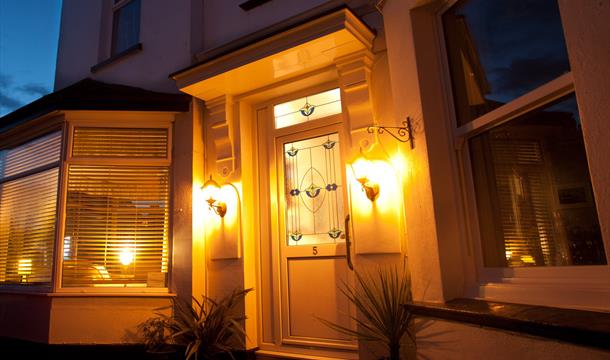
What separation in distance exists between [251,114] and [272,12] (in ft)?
3.55

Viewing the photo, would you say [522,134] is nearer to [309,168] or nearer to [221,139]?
[309,168]

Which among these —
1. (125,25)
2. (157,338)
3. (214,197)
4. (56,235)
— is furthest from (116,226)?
(125,25)

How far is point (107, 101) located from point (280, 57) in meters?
2.20

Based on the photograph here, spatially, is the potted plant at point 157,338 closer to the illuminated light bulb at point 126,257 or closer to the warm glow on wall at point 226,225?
the illuminated light bulb at point 126,257

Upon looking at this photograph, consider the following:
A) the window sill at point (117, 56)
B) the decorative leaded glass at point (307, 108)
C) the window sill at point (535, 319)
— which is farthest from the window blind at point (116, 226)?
the window sill at point (535, 319)

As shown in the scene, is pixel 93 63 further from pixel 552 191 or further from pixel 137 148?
pixel 552 191

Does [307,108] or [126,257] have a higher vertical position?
[307,108]

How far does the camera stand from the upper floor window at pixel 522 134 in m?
2.07

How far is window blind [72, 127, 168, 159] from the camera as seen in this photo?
4.92 meters

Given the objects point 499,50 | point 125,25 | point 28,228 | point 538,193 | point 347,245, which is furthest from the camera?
point 125,25

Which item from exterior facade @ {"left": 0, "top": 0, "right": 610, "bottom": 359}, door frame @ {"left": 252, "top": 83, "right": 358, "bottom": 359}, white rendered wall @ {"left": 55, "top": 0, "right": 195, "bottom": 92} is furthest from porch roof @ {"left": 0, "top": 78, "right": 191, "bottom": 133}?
door frame @ {"left": 252, "top": 83, "right": 358, "bottom": 359}

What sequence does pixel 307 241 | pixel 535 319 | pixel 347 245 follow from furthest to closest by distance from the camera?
pixel 307 241 < pixel 347 245 < pixel 535 319

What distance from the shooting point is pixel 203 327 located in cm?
391

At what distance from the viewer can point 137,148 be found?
494 centimetres
